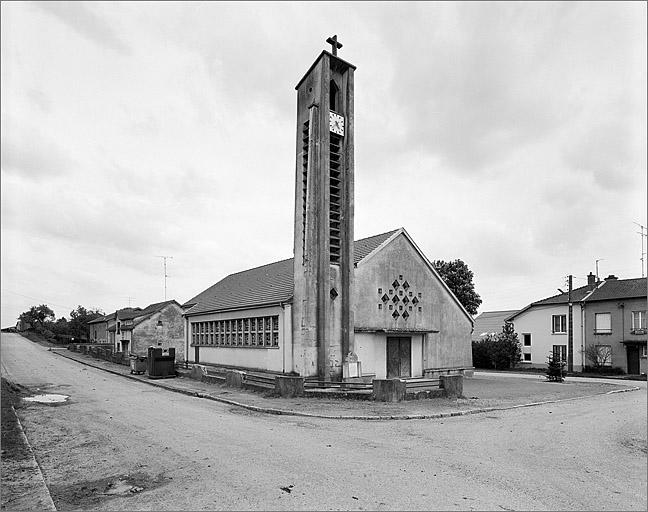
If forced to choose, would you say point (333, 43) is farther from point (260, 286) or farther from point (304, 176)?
point (260, 286)

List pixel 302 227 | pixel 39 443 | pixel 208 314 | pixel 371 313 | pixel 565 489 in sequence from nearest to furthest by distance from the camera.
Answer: pixel 565 489
pixel 39 443
pixel 302 227
pixel 371 313
pixel 208 314

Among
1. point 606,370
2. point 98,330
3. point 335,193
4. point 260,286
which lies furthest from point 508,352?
point 98,330

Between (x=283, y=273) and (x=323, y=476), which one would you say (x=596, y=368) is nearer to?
(x=283, y=273)

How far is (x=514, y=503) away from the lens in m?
6.46

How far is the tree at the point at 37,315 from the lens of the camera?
114 metres

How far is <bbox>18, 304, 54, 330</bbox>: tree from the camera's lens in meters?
114

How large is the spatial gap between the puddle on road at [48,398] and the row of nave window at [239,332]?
8479 mm

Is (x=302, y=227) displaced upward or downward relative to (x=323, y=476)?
upward

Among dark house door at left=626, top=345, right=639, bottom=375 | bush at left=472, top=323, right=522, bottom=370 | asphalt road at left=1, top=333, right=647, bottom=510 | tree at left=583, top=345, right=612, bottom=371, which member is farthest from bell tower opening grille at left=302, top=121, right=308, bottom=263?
bush at left=472, top=323, right=522, bottom=370

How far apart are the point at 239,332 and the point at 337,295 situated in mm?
8338

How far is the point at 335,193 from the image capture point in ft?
69.1

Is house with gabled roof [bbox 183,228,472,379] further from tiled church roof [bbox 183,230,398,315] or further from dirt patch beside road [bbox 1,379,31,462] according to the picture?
dirt patch beside road [bbox 1,379,31,462]

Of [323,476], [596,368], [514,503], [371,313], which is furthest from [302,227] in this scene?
[596,368]

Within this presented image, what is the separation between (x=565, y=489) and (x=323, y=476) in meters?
3.46
